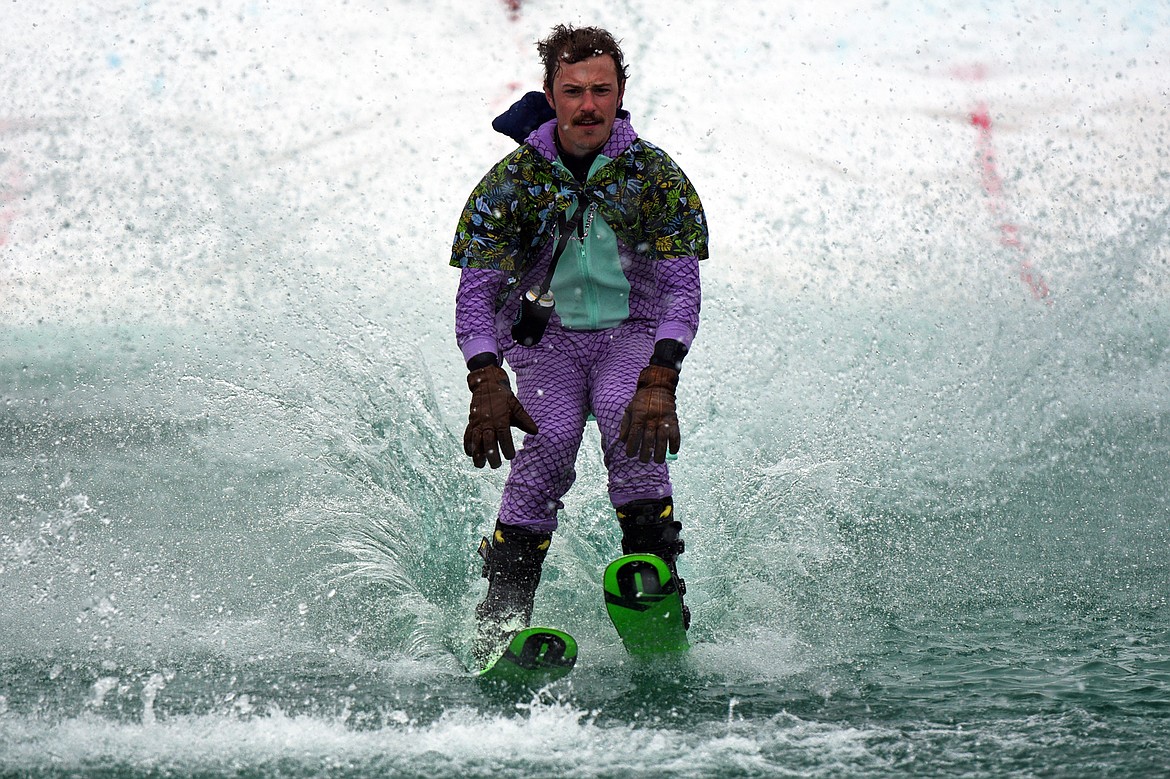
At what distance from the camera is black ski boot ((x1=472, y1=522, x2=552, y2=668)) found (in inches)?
146

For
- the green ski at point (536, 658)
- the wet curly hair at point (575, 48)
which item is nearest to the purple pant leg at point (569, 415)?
the green ski at point (536, 658)

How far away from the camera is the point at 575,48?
12.4ft

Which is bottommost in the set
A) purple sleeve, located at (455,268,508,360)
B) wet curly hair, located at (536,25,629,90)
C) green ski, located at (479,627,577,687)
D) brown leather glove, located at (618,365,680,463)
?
green ski, located at (479,627,577,687)

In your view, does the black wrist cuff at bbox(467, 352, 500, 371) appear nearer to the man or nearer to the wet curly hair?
the man

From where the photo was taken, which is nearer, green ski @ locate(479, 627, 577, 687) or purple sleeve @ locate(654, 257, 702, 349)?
green ski @ locate(479, 627, 577, 687)

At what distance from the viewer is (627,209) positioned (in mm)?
3783

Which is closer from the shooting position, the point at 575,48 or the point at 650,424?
the point at 650,424

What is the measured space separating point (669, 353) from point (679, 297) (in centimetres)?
24

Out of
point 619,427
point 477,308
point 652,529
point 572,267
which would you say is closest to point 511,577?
point 652,529

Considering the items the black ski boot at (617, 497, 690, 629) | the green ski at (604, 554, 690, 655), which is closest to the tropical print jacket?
the black ski boot at (617, 497, 690, 629)

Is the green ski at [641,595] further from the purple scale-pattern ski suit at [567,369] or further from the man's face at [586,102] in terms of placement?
the man's face at [586,102]

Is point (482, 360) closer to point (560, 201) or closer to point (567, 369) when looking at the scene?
point (567, 369)

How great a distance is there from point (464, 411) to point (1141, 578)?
4275 mm

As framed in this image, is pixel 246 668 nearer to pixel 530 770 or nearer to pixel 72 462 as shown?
pixel 530 770
